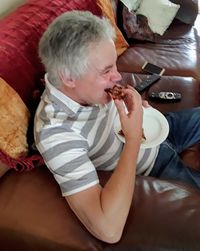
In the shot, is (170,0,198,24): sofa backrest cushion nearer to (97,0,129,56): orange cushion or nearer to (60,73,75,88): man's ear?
(97,0,129,56): orange cushion

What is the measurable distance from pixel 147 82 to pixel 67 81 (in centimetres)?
82

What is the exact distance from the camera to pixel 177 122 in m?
1.65

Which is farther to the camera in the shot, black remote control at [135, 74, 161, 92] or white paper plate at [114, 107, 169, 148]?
black remote control at [135, 74, 161, 92]

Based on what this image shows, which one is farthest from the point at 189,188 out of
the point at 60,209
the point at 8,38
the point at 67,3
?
the point at 67,3

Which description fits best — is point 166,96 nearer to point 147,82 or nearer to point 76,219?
point 147,82

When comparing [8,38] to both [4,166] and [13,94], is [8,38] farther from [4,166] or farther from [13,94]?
[4,166]

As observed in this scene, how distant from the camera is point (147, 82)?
189 centimetres

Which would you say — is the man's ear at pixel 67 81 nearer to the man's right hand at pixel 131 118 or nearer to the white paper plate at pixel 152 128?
the man's right hand at pixel 131 118

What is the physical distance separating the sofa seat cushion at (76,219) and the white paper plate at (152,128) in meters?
A: 0.25

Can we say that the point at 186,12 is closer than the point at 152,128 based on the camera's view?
No

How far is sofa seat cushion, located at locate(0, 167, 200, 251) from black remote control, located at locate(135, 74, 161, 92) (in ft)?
2.52

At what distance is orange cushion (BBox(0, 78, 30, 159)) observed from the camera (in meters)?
1.15

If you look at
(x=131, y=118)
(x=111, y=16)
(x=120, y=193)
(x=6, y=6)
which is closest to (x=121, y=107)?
(x=131, y=118)

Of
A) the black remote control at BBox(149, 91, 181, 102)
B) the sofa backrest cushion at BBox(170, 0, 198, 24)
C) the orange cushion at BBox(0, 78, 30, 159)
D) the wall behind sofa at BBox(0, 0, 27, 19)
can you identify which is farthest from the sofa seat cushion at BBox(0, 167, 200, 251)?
the sofa backrest cushion at BBox(170, 0, 198, 24)
